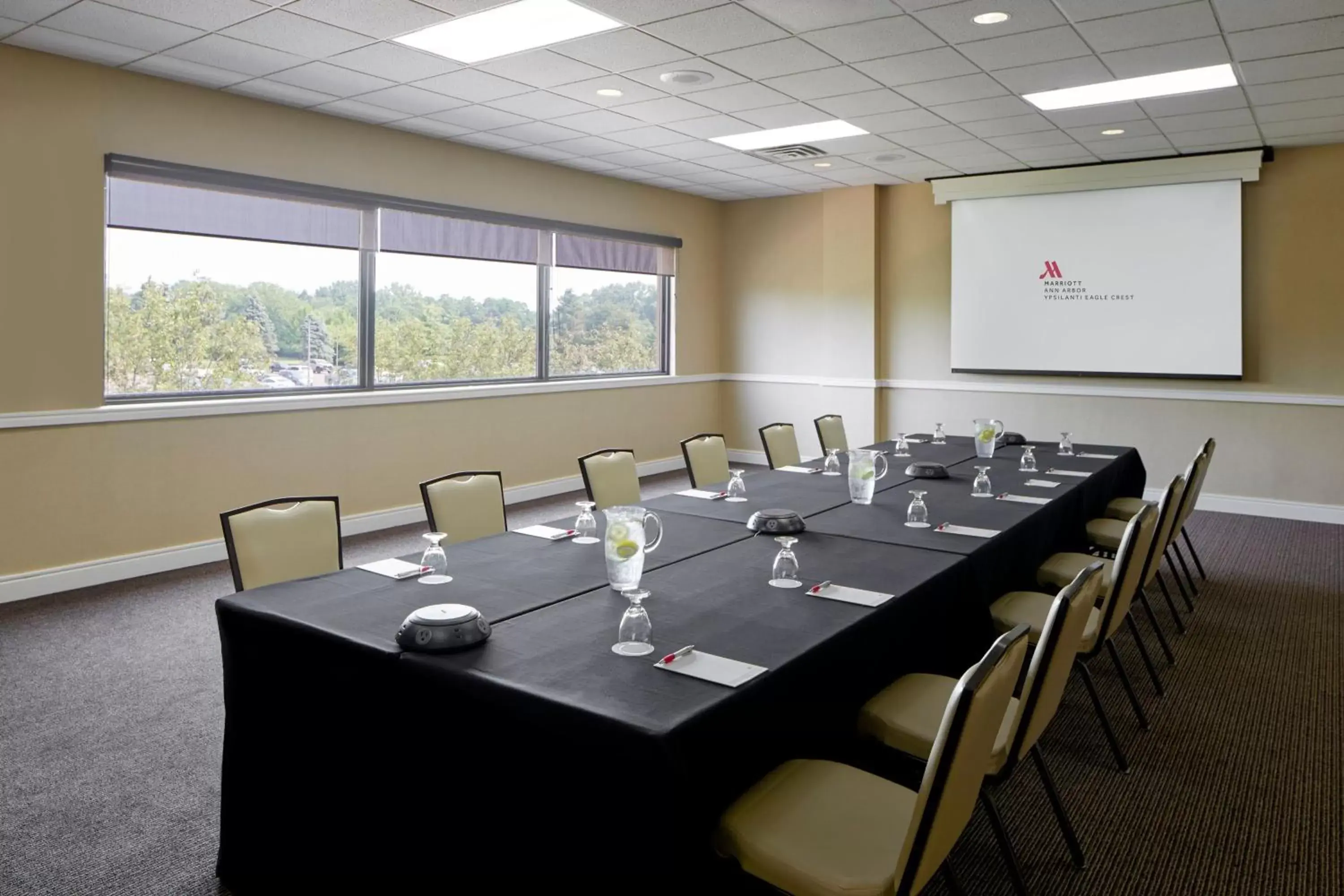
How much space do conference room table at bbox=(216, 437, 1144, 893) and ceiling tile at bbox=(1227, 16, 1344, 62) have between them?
10.9 feet

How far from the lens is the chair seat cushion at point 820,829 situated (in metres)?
1.87

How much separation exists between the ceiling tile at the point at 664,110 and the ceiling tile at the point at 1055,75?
6.35 ft

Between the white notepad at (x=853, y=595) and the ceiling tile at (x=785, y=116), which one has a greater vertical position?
the ceiling tile at (x=785, y=116)

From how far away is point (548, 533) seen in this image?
362 centimetres

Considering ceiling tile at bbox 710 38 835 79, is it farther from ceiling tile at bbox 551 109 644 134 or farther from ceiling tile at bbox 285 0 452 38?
ceiling tile at bbox 285 0 452 38

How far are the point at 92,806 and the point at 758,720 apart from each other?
225cm

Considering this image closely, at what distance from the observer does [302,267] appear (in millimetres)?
6672

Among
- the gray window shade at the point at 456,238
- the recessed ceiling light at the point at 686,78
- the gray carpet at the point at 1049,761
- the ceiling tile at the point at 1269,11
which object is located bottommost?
the gray carpet at the point at 1049,761

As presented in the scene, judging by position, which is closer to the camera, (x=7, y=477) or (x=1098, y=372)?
(x=7, y=477)

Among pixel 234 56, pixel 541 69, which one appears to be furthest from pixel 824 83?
pixel 234 56

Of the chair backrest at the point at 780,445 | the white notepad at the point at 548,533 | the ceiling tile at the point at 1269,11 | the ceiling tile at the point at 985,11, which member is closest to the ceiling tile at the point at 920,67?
the ceiling tile at the point at 985,11

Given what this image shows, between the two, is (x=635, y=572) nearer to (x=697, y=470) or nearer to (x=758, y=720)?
(x=758, y=720)

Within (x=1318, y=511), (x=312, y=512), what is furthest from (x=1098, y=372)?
(x=312, y=512)

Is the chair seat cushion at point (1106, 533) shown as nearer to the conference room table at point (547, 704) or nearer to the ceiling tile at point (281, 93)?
the conference room table at point (547, 704)
